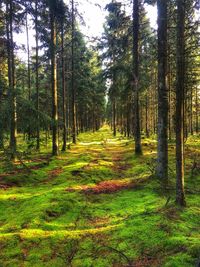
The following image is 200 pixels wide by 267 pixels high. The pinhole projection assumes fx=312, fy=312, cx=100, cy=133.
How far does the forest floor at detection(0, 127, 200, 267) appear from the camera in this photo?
6.62 metres

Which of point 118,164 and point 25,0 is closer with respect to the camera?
point 25,0

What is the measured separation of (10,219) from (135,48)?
46.3 ft

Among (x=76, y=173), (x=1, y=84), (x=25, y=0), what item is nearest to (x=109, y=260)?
(x=1, y=84)

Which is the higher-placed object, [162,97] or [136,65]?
[136,65]

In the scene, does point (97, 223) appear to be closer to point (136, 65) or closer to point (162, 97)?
point (162, 97)

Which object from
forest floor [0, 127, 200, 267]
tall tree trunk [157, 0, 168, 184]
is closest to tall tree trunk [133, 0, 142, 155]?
forest floor [0, 127, 200, 267]

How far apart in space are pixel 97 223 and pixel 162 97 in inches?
230

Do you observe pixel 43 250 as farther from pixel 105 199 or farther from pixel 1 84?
pixel 1 84

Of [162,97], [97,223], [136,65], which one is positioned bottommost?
[97,223]

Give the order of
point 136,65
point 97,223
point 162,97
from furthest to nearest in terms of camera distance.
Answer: point 136,65, point 162,97, point 97,223

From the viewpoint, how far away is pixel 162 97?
12266mm

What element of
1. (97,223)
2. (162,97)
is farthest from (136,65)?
(97,223)

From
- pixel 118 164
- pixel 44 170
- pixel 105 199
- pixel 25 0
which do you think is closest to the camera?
pixel 105 199

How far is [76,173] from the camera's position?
50.3 feet
